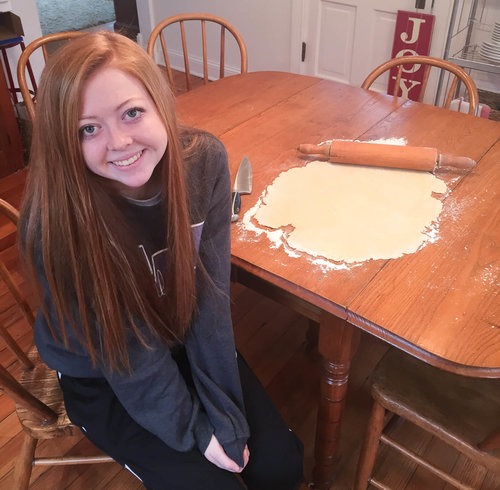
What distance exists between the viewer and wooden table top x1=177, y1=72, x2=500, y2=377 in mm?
823

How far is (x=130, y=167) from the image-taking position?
80 cm

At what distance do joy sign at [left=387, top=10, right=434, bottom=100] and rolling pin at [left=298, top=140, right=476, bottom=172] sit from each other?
153 centimetres

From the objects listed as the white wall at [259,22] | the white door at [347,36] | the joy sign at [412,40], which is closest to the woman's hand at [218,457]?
the joy sign at [412,40]

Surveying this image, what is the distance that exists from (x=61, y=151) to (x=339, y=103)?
1.06 meters

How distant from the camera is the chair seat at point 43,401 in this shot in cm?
102

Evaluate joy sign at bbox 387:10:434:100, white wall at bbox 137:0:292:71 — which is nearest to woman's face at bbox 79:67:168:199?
joy sign at bbox 387:10:434:100

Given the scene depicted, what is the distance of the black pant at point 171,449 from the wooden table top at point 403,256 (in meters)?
0.32

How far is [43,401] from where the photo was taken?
107 cm

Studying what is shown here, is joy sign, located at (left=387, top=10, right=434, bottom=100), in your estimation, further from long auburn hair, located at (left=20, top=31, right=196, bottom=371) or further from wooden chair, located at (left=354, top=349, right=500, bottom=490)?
long auburn hair, located at (left=20, top=31, right=196, bottom=371)

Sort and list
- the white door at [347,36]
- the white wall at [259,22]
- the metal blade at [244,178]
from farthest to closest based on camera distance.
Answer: the white wall at [259,22], the white door at [347,36], the metal blade at [244,178]

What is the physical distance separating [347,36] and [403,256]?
239cm

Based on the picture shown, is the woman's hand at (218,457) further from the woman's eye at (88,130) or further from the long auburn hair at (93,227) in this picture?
the woman's eye at (88,130)

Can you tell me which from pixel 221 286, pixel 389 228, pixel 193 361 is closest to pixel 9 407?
pixel 193 361

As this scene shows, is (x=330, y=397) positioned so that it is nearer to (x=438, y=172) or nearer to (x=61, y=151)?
(x=438, y=172)
